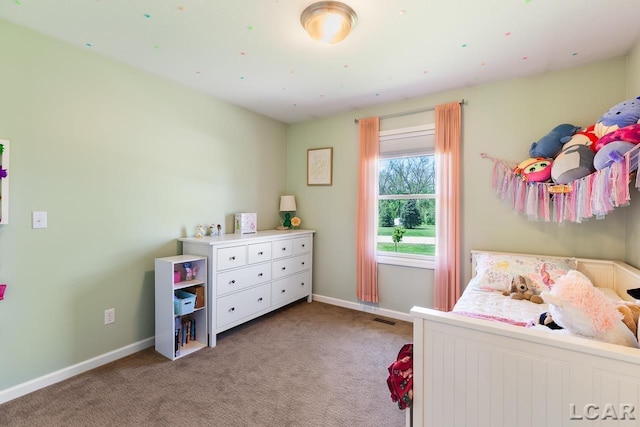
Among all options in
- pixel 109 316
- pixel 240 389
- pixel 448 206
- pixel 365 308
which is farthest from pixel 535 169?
pixel 109 316

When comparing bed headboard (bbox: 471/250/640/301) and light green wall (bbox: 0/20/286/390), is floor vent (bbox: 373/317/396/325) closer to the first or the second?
bed headboard (bbox: 471/250/640/301)

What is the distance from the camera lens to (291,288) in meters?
3.45

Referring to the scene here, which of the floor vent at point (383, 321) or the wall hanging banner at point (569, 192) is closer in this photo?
the wall hanging banner at point (569, 192)

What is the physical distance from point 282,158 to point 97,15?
246 cm

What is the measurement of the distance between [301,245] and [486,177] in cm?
215

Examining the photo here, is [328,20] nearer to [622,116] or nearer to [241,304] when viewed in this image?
[622,116]

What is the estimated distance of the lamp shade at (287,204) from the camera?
3.87 m

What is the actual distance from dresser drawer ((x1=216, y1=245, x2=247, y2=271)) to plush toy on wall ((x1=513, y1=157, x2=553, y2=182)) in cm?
259

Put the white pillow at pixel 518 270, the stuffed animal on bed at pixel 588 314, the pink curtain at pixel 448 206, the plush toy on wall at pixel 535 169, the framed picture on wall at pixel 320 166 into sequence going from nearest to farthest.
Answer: the stuffed animal on bed at pixel 588 314, the white pillow at pixel 518 270, the plush toy on wall at pixel 535 169, the pink curtain at pixel 448 206, the framed picture on wall at pixel 320 166

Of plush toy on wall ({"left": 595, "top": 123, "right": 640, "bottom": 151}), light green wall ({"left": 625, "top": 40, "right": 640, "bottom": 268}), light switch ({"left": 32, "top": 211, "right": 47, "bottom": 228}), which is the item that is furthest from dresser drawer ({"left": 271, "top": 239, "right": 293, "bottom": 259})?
light green wall ({"left": 625, "top": 40, "right": 640, "bottom": 268})

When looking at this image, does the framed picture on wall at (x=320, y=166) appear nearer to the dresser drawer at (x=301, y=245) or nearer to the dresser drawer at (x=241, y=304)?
the dresser drawer at (x=301, y=245)

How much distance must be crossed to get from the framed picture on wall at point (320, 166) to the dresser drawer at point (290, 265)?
1.00 m

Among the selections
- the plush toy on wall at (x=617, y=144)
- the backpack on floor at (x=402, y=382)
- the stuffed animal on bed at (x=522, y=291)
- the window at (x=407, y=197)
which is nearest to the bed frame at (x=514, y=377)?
the backpack on floor at (x=402, y=382)

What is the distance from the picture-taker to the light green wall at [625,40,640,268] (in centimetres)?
200
